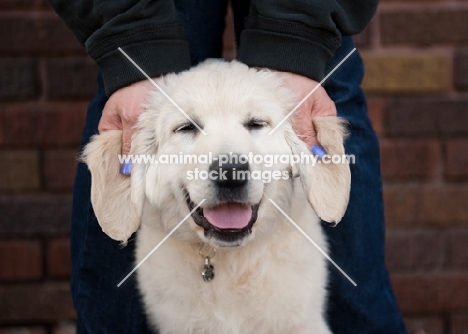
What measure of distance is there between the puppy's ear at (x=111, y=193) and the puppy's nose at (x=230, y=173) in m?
0.30

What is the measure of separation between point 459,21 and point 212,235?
1572 mm

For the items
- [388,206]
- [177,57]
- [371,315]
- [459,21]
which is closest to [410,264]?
[388,206]

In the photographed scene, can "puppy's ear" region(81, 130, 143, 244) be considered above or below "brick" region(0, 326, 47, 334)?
above

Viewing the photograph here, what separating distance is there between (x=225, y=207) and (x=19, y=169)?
1.34 metres

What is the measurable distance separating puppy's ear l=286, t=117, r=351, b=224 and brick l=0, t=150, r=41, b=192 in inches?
53.1

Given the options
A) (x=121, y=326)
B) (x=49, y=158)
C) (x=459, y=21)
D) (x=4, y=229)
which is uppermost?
(x=459, y=21)

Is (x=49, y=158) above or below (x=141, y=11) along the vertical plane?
below

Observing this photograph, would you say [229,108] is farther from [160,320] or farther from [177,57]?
[160,320]

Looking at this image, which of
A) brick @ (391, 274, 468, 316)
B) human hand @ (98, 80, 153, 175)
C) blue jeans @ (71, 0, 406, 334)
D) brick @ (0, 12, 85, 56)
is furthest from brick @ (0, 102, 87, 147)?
brick @ (391, 274, 468, 316)

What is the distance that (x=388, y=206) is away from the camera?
3.04 metres

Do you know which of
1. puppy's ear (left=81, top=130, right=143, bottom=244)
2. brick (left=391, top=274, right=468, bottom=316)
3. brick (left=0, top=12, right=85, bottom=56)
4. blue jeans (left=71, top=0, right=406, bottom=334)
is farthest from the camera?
brick (left=391, top=274, right=468, bottom=316)

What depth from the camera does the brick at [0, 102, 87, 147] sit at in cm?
292

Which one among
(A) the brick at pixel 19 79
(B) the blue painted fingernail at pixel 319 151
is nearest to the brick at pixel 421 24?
(B) the blue painted fingernail at pixel 319 151

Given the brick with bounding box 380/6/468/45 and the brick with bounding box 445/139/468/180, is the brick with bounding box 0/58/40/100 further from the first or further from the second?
the brick with bounding box 445/139/468/180
